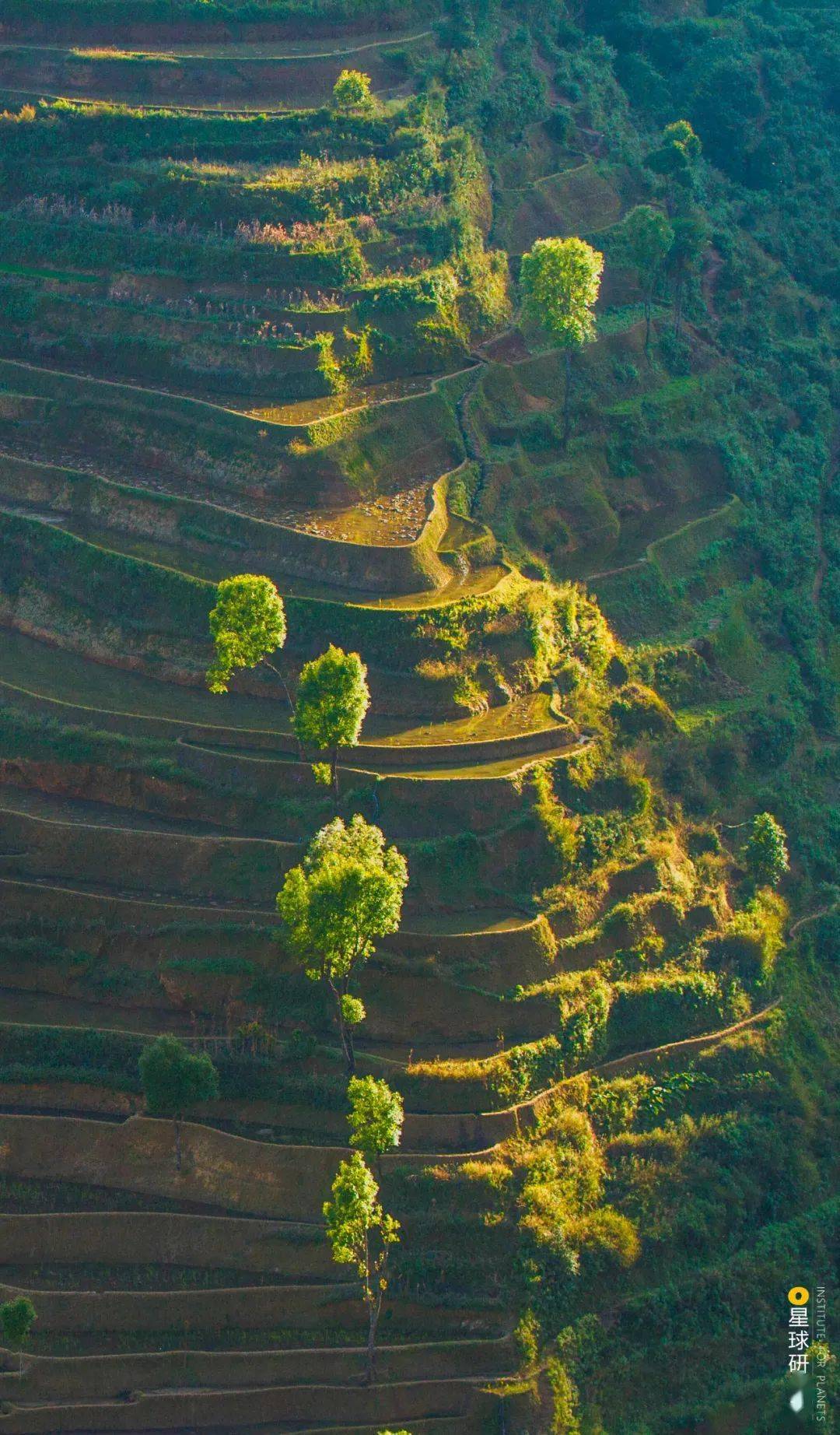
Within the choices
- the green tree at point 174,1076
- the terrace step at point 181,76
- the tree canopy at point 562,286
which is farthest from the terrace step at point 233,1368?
the terrace step at point 181,76

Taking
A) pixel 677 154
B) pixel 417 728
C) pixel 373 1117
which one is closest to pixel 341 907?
pixel 373 1117

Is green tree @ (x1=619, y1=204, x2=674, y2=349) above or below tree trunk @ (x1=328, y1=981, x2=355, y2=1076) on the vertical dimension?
above

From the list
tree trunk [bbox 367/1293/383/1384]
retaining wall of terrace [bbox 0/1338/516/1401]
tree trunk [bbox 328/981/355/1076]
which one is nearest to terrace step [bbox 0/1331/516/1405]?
retaining wall of terrace [bbox 0/1338/516/1401]

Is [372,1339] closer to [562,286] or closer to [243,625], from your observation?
[243,625]

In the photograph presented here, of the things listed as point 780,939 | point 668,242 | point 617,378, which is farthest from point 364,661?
point 668,242

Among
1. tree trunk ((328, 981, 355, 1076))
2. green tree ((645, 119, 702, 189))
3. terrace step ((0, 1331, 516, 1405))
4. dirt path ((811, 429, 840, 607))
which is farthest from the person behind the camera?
green tree ((645, 119, 702, 189))

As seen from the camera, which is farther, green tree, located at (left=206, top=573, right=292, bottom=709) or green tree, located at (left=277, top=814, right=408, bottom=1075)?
green tree, located at (left=206, top=573, right=292, bottom=709)

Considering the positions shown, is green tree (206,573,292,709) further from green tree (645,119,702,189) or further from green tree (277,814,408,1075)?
green tree (645,119,702,189)
